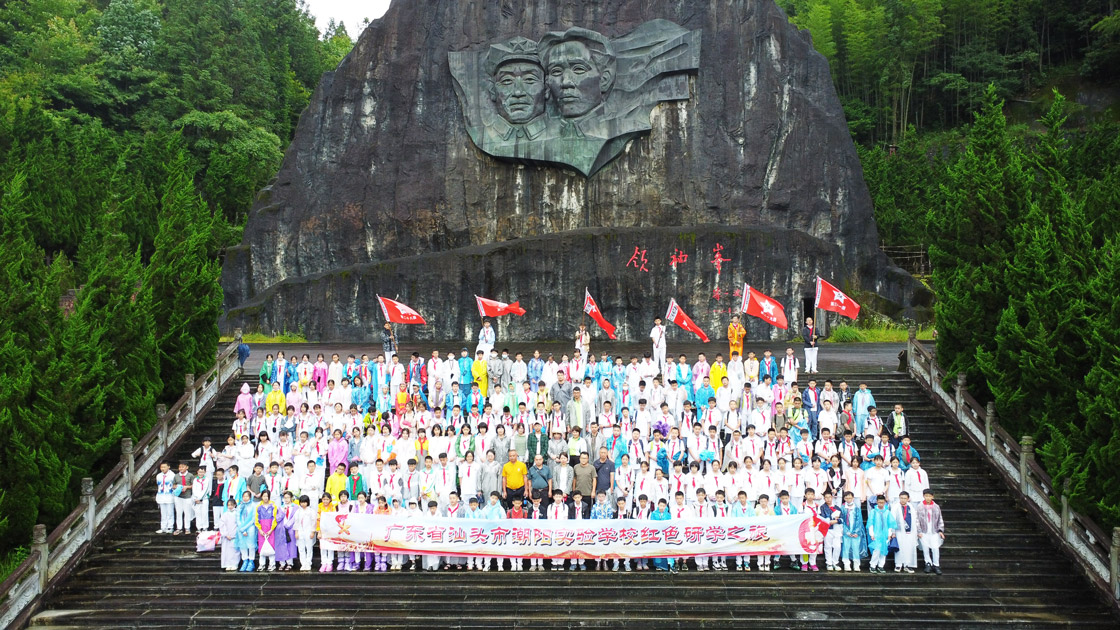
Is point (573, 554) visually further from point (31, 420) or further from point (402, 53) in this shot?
point (402, 53)

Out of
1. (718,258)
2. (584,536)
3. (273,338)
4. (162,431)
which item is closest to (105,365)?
(162,431)

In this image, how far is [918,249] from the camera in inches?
1286

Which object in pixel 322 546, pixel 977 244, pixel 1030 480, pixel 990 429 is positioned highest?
pixel 977 244

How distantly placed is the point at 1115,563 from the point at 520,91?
18027 mm

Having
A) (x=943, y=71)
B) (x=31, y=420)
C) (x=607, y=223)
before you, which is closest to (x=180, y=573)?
(x=31, y=420)

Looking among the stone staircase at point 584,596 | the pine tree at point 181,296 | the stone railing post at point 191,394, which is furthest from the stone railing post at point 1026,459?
the pine tree at point 181,296

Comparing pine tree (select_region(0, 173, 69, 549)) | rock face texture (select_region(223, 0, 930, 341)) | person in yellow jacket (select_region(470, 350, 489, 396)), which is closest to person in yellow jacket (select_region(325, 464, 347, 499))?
pine tree (select_region(0, 173, 69, 549))

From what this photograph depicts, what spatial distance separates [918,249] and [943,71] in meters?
15.8

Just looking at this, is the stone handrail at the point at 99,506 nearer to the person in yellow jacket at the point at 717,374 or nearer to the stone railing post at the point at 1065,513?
the person in yellow jacket at the point at 717,374

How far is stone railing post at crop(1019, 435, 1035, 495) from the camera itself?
13023 millimetres

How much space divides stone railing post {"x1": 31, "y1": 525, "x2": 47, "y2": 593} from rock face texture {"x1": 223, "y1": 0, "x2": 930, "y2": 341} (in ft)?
43.1

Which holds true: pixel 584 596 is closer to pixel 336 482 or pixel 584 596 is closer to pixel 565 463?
pixel 565 463

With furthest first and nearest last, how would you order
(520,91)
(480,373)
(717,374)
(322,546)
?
(520,91)
(480,373)
(717,374)
(322,546)

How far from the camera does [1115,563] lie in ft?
35.2
